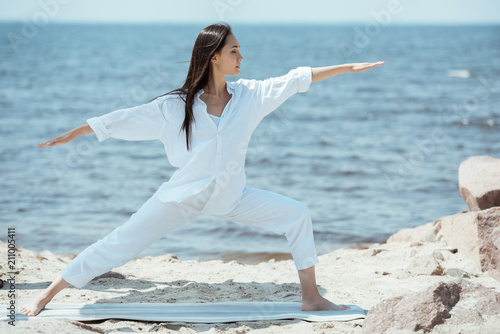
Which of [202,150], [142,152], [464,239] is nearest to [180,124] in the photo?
[202,150]

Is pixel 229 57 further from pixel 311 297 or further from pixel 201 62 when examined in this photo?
pixel 311 297

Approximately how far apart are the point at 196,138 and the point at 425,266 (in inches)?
89.2

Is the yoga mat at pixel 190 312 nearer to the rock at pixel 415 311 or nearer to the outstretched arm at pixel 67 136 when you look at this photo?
the rock at pixel 415 311

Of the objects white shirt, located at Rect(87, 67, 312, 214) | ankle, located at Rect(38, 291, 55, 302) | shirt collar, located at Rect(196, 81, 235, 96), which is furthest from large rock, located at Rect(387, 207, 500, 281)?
ankle, located at Rect(38, 291, 55, 302)

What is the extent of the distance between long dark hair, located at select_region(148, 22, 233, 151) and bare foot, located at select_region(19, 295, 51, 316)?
53.7 inches

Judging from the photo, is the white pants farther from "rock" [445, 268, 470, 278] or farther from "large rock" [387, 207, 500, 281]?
"large rock" [387, 207, 500, 281]

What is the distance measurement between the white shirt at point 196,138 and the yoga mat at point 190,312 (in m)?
0.69

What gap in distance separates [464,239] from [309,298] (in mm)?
1842

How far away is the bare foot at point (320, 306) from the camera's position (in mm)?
3994

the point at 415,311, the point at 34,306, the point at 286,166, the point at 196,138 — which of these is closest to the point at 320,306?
the point at 415,311

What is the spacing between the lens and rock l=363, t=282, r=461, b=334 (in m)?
3.33

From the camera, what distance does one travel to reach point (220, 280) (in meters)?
4.80

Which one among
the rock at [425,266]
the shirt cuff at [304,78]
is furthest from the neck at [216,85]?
the rock at [425,266]

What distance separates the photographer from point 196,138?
383 centimetres
